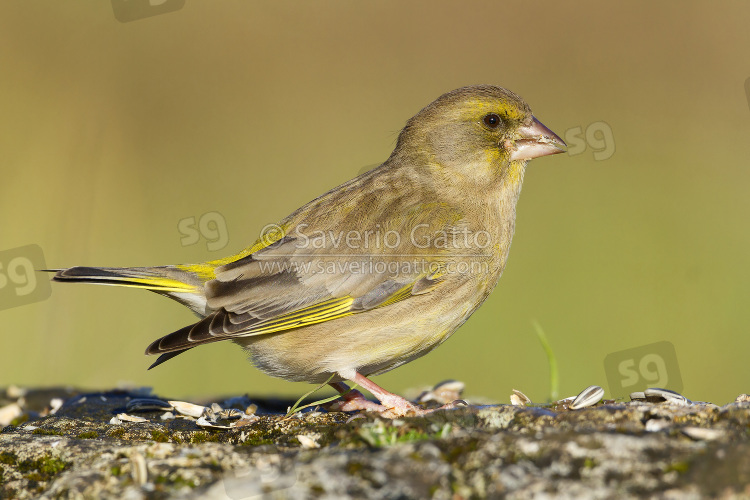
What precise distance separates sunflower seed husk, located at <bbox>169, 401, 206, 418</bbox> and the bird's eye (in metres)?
2.71

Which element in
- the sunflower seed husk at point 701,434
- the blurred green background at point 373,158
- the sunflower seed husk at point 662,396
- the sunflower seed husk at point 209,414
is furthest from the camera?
the blurred green background at point 373,158

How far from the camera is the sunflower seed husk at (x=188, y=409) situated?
478 centimetres

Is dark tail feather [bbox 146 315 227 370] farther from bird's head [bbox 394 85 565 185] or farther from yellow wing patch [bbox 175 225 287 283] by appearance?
bird's head [bbox 394 85 565 185]

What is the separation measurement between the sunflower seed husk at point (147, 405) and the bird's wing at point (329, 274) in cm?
67

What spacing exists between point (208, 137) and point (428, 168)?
562 centimetres

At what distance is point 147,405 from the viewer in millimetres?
4855

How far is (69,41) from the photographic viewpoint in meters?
9.57

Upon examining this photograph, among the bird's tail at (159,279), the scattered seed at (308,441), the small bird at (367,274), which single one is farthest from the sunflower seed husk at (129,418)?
the scattered seed at (308,441)

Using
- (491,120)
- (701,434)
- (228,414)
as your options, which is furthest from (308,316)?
(701,434)

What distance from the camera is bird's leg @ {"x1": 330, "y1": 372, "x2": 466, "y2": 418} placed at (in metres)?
4.51

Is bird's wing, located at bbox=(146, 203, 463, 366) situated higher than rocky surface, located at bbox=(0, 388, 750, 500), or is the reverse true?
bird's wing, located at bbox=(146, 203, 463, 366)

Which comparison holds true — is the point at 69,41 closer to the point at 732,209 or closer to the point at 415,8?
the point at 415,8

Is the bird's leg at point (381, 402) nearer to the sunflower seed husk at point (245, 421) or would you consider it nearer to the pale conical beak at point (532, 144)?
the sunflower seed husk at point (245, 421)

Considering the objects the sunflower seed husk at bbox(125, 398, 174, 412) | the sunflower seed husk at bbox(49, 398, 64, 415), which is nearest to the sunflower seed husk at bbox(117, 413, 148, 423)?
the sunflower seed husk at bbox(125, 398, 174, 412)
